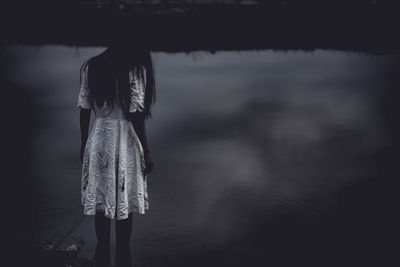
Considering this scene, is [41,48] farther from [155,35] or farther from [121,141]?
[121,141]

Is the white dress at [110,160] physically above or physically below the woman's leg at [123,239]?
above

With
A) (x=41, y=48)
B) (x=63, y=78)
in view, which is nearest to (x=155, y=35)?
(x=41, y=48)

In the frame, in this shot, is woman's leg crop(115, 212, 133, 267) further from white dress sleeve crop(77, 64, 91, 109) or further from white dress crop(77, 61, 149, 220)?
white dress sleeve crop(77, 64, 91, 109)

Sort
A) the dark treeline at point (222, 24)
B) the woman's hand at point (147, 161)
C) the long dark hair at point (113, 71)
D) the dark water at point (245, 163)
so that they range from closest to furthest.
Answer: the long dark hair at point (113, 71) < the woman's hand at point (147, 161) < the dark water at point (245, 163) < the dark treeline at point (222, 24)

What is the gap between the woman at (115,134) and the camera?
3352mm

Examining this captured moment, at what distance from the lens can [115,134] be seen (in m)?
3.44

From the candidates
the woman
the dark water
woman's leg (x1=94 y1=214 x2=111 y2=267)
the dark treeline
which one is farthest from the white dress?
the dark treeline

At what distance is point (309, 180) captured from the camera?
5641 millimetres

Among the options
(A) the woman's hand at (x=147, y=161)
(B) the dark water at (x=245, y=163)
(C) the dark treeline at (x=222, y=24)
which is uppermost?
(C) the dark treeline at (x=222, y=24)

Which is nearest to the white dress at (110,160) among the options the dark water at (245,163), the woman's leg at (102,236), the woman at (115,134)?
the woman at (115,134)

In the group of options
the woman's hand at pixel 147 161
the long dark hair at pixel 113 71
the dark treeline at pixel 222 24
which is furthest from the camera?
the dark treeline at pixel 222 24

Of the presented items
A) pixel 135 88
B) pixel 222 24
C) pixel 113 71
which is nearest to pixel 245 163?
pixel 135 88

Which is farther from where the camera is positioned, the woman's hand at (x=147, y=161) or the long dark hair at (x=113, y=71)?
the woman's hand at (x=147, y=161)

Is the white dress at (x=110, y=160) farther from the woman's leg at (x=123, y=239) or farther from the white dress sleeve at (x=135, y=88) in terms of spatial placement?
the woman's leg at (x=123, y=239)
